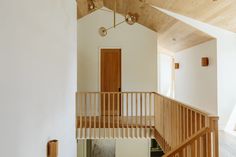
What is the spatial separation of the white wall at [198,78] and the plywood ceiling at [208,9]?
2.37 ft

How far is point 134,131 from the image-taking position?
6.62 m

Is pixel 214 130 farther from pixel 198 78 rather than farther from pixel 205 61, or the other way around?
pixel 198 78

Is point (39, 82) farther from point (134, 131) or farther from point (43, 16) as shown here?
point (134, 131)

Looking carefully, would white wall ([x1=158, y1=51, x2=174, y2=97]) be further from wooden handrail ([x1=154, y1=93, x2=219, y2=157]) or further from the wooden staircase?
wooden handrail ([x1=154, y1=93, x2=219, y2=157])

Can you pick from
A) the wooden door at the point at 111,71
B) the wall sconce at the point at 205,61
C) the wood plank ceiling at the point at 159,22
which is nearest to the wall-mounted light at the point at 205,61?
the wall sconce at the point at 205,61

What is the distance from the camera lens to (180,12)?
6098 millimetres

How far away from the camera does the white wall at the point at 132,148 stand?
8.58 metres

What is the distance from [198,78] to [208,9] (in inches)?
112

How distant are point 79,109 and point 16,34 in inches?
183

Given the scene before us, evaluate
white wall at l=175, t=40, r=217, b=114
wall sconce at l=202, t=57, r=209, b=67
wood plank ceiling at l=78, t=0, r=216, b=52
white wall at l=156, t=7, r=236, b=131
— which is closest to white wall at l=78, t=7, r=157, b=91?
wood plank ceiling at l=78, t=0, r=216, b=52

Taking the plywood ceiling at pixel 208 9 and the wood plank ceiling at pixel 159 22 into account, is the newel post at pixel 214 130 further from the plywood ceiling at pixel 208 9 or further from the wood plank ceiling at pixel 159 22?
the wood plank ceiling at pixel 159 22

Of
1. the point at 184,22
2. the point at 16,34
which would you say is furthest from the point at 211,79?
the point at 16,34

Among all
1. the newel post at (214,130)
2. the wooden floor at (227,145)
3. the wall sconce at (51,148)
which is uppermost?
the newel post at (214,130)

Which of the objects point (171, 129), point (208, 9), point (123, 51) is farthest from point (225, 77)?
point (123, 51)
